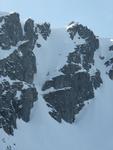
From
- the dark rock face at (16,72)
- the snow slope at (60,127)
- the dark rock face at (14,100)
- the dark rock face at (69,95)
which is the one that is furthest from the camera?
the dark rock face at (69,95)

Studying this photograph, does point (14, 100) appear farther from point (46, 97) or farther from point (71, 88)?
point (71, 88)

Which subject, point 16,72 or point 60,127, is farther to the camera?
point 16,72

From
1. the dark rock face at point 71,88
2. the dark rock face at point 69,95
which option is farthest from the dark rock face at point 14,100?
the dark rock face at point 69,95

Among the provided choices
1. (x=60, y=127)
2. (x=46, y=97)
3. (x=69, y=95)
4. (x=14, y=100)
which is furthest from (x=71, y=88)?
(x=14, y=100)

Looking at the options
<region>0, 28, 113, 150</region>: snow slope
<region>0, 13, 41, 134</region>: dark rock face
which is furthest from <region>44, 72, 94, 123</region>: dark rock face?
<region>0, 13, 41, 134</region>: dark rock face

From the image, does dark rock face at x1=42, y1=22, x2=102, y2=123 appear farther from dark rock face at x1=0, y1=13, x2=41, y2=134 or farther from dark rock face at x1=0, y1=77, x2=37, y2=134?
dark rock face at x1=0, y1=77, x2=37, y2=134

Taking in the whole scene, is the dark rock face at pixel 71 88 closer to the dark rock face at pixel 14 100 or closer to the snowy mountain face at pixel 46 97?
the snowy mountain face at pixel 46 97

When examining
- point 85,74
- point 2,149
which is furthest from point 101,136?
point 2,149
